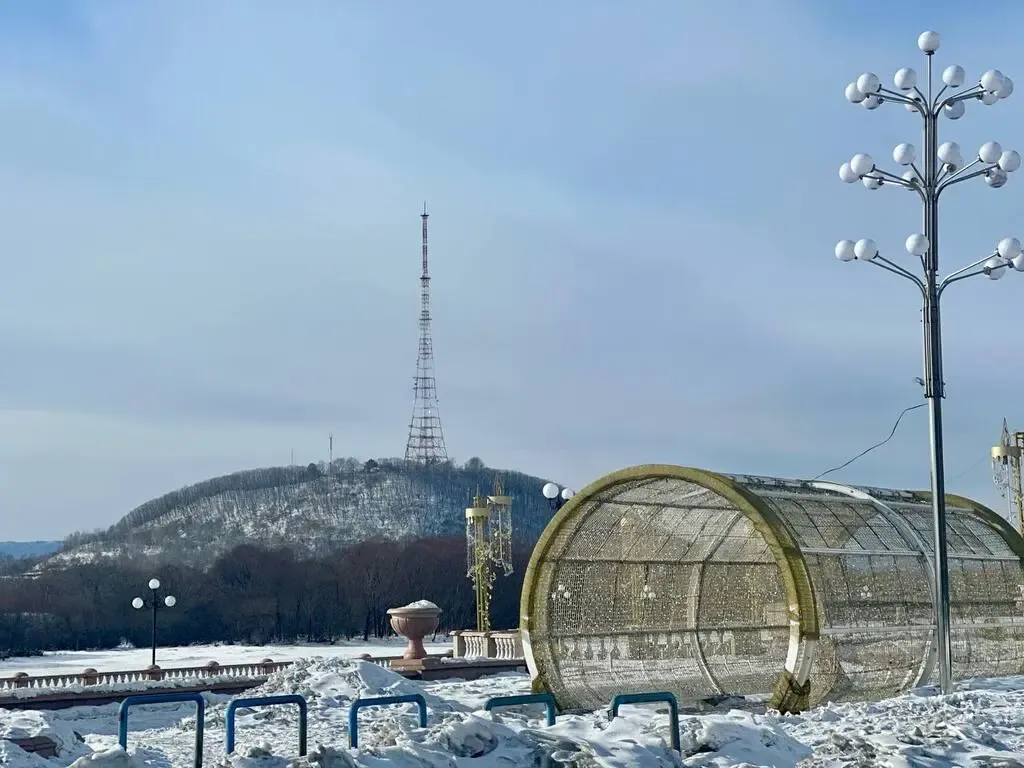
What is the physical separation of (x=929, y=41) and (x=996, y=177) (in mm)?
1892

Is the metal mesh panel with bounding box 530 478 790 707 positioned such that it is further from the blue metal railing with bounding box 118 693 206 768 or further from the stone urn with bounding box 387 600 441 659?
the stone urn with bounding box 387 600 441 659

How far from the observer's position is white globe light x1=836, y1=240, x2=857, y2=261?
15688 mm

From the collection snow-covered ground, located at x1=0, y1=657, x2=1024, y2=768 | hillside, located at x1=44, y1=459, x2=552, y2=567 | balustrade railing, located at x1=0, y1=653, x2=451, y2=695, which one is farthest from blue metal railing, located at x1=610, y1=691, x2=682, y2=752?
hillside, located at x1=44, y1=459, x2=552, y2=567

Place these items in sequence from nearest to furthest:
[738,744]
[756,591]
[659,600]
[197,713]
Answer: [197,713] < [738,744] < [659,600] < [756,591]

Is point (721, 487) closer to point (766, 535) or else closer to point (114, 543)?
point (766, 535)

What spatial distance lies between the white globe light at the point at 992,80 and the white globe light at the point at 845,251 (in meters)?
2.46

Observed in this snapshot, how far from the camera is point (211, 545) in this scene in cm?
12612

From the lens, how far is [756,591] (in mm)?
23250

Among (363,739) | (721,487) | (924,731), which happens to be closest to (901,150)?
(721,487)

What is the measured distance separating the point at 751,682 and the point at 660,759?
Answer: 10.6 metres

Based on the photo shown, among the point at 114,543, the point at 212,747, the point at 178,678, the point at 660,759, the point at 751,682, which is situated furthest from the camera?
the point at 114,543

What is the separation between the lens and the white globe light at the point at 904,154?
1549 centimetres

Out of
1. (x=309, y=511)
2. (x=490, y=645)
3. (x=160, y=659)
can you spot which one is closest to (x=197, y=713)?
(x=490, y=645)

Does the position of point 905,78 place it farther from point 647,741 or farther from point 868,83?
point 647,741
